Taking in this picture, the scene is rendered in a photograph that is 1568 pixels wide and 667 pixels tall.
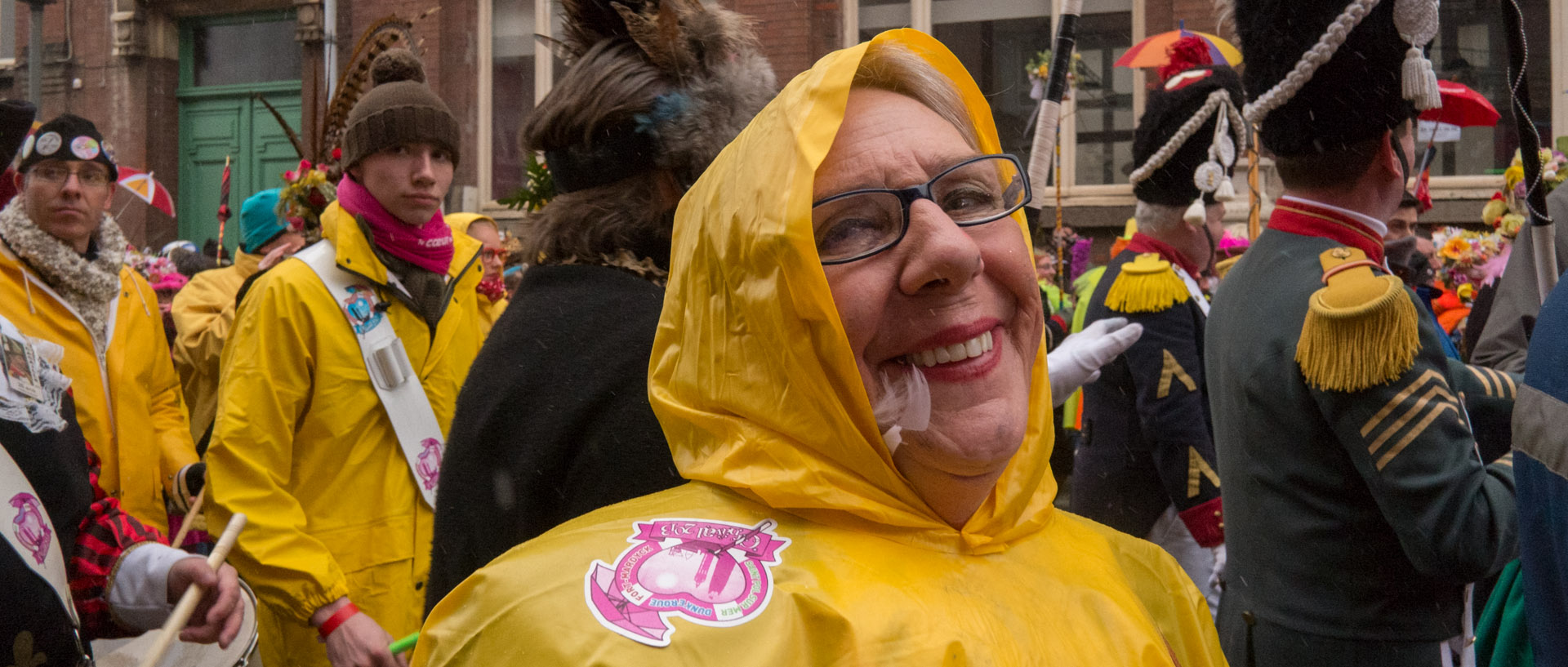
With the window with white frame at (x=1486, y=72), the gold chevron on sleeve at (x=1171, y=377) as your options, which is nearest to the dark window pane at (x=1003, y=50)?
the window with white frame at (x=1486, y=72)

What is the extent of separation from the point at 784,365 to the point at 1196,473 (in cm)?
322

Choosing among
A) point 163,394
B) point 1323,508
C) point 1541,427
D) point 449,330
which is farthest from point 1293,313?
point 163,394

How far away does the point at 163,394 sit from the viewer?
407cm

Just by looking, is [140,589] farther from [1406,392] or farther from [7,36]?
[7,36]

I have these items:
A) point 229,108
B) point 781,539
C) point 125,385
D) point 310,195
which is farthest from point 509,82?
point 781,539

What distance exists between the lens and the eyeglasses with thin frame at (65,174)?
378 cm

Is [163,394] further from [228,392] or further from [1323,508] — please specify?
[1323,508]

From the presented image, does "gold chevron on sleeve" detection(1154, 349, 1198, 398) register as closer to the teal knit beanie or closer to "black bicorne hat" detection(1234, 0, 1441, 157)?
"black bicorne hat" detection(1234, 0, 1441, 157)

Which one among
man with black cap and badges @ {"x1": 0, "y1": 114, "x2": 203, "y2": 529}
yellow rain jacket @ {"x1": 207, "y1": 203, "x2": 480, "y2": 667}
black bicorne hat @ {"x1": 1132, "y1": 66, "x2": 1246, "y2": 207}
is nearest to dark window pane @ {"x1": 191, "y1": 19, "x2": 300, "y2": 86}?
man with black cap and badges @ {"x1": 0, "y1": 114, "x2": 203, "y2": 529}

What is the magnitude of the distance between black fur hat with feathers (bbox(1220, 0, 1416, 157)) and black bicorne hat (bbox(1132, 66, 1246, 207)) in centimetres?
209

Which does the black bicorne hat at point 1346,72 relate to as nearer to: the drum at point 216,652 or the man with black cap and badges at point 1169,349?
the man with black cap and badges at point 1169,349

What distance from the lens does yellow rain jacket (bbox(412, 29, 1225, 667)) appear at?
52.0 inches

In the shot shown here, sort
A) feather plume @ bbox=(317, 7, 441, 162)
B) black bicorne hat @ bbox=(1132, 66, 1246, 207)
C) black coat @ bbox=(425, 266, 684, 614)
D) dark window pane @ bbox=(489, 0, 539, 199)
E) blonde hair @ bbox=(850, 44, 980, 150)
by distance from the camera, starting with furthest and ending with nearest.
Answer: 1. dark window pane @ bbox=(489, 0, 539, 199)
2. black bicorne hat @ bbox=(1132, 66, 1246, 207)
3. feather plume @ bbox=(317, 7, 441, 162)
4. black coat @ bbox=(425, 266, 684, 614)
5. blonde hair @ bbox=(850, 44, 980, 150)

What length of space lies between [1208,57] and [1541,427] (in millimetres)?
4329
